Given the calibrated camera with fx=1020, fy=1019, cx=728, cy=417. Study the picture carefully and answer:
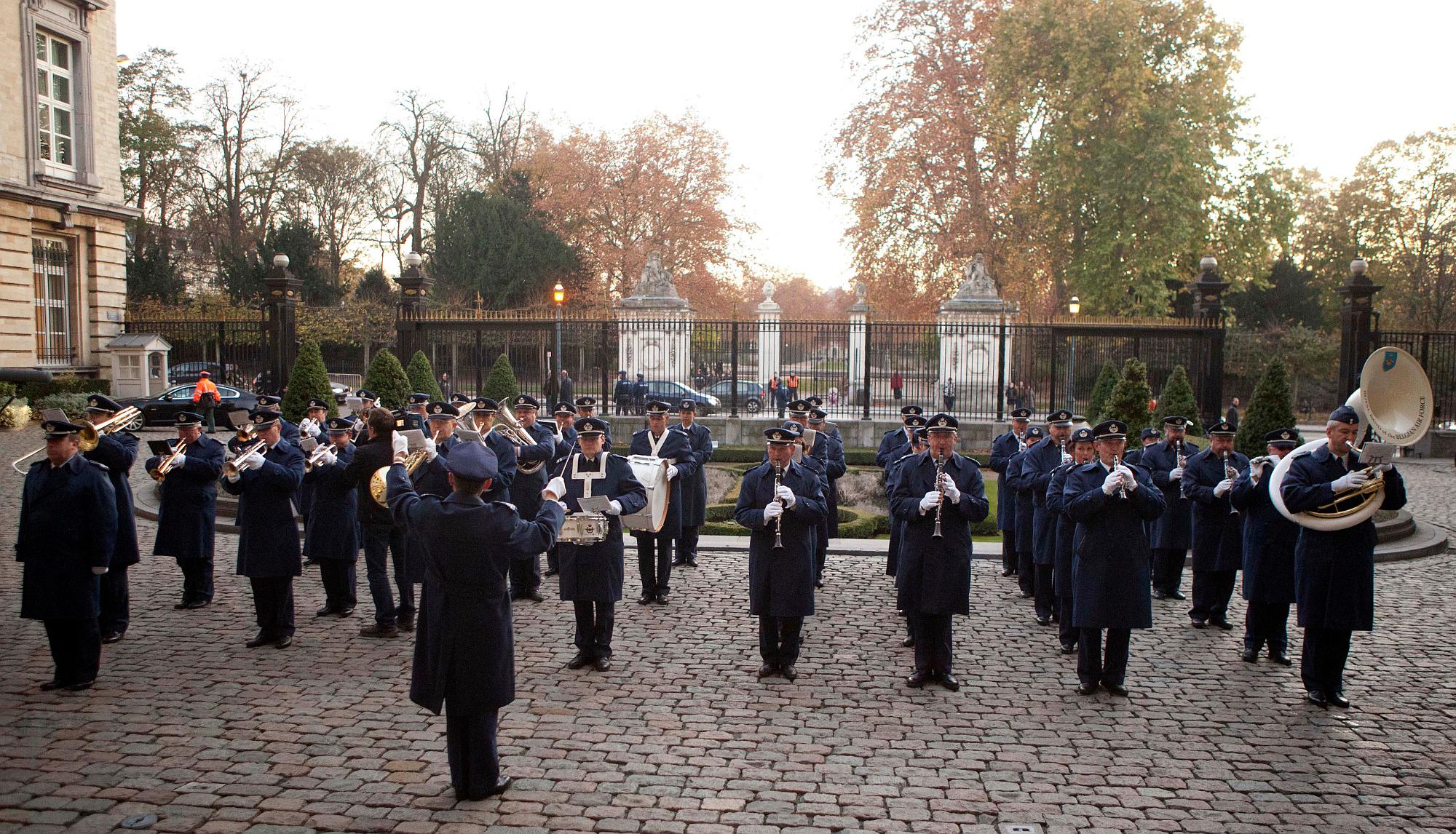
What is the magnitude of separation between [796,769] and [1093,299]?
3138 centimetres

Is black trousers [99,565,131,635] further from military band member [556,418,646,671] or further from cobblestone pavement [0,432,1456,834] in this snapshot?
military band member [556,418,646,671]

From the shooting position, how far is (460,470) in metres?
5.29

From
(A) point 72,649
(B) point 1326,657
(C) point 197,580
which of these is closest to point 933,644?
(B) point 1326,657

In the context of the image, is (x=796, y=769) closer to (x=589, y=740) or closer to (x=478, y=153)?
(x=589, y=740)

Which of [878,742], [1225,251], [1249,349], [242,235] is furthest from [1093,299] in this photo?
[242,235]

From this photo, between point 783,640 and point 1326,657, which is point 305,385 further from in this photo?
point 1326,657

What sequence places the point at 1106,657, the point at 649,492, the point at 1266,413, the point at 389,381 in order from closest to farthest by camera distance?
the point at 1106,657, the point at 649,492, the point at 1266,413, the point at 389,381

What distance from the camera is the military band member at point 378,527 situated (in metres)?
8.14

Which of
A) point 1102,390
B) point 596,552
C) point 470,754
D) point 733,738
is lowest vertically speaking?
point 733,738

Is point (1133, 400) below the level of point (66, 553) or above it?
above

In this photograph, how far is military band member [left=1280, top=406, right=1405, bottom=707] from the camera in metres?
6.85

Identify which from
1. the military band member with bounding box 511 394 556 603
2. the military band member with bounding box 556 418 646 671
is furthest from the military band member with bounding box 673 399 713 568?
the military band member with bounding box 556 418 646 671

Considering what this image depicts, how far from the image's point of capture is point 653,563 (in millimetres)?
9891

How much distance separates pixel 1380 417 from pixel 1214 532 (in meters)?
1.91
